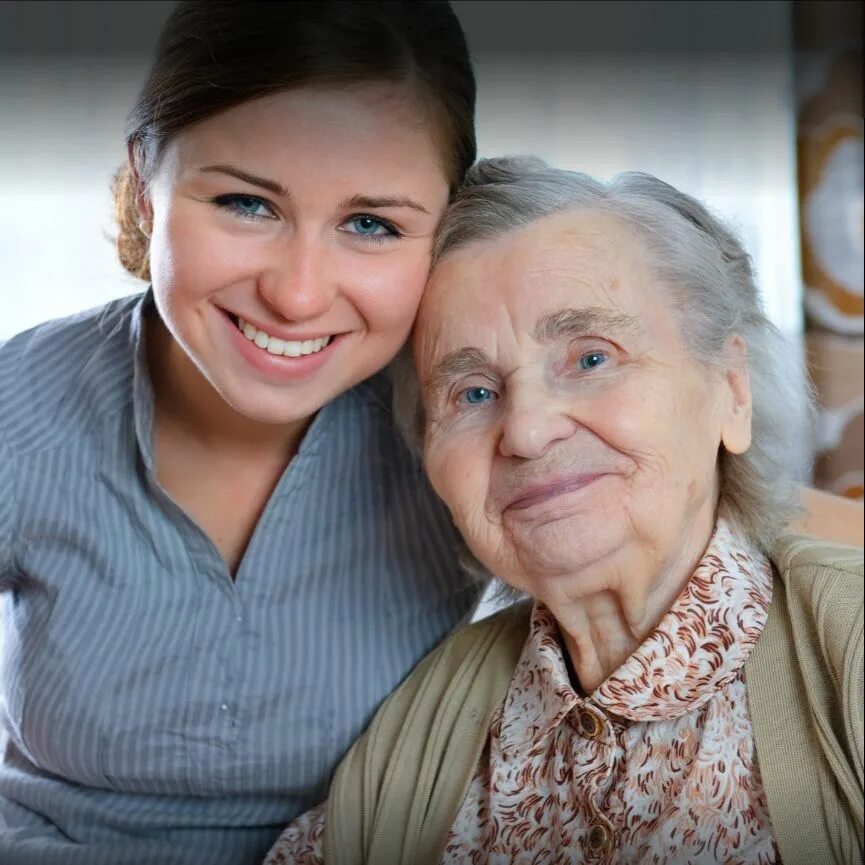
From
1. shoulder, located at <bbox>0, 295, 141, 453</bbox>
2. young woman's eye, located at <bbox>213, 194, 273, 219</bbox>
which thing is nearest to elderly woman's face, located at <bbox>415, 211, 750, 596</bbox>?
young woman's eye, located at <bbox>213, 194, 273, 219</bbox>

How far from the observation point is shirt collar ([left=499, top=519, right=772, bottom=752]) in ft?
4.15

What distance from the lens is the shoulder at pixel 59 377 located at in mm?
1535

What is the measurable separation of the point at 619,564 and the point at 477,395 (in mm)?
250

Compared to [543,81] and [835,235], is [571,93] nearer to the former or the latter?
[543,81]

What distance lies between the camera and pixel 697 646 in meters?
1.27

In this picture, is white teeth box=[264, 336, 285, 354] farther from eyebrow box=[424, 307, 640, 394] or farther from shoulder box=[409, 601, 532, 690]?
shoulder box=[409, 601, 532, 690]

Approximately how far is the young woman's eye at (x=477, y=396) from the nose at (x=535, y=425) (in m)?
0.07

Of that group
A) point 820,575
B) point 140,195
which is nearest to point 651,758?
point 820,575

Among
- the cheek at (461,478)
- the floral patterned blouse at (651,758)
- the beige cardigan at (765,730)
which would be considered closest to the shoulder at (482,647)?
the beige cardigan at (765,730)

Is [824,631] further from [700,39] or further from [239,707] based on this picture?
[239,707]

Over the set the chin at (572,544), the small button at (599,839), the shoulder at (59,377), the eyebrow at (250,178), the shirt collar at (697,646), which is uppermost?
the eyebrow at (250,178)

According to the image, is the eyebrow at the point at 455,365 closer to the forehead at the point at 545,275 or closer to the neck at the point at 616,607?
the forehead at the point at 545,275

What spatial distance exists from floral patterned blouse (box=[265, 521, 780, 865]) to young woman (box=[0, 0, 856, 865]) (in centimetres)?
25

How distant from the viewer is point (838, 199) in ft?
6.06
